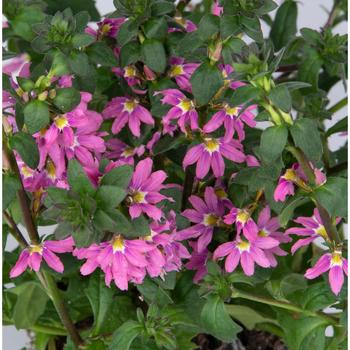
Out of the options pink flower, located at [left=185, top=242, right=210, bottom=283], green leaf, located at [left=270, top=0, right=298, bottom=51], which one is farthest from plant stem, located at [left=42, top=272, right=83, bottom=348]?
green leaf, located at [left=270, top=0, right=298, bottom=51]

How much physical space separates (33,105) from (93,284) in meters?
0.19

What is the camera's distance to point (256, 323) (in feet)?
2.86

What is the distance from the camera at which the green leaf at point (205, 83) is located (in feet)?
2.06

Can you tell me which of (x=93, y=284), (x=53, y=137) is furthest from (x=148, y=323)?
(x=53, y=137)

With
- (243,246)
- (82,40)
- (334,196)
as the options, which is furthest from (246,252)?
(82,40)

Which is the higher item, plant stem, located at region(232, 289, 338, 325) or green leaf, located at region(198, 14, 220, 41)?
green leaf, located at region(198, 14, 220, 41)

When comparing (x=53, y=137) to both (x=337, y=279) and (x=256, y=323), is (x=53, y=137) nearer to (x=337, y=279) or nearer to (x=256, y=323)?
(x=337, y=279)

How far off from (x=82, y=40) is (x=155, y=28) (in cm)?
6

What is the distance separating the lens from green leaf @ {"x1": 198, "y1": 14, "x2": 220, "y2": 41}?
0.62 metres

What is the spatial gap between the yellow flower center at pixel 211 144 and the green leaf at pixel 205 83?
44 millimetres

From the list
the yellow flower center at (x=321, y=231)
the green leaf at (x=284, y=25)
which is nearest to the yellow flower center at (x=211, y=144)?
the yellow flower center at (x=321, y=231)

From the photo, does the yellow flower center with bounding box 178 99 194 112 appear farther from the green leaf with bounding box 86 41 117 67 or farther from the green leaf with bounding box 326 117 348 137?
the green leaf with bounding box 326 117 348 137

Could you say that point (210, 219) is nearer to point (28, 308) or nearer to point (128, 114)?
point (128, 114)

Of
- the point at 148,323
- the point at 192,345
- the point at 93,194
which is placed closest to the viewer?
the point at 93,194
